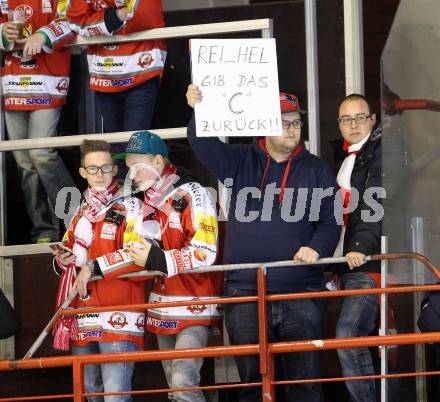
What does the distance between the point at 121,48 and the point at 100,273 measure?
6.26 feet

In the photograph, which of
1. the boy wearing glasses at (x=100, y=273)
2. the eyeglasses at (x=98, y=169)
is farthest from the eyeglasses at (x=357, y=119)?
the eyeglasses at (x=98, y=169)

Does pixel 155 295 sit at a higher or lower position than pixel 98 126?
lower

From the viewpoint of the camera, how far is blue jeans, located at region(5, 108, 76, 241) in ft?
24.0

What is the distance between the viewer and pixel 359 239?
583cm

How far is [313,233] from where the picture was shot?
5.93m

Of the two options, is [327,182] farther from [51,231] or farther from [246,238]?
[51,231]

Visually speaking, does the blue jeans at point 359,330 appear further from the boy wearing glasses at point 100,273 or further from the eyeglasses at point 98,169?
the eyeglasses at point 98,169

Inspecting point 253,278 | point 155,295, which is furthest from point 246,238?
point 155,295

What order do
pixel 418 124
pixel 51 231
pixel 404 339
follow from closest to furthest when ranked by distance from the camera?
pixel 404 339 < pixel 418 124 < pixel 51 231

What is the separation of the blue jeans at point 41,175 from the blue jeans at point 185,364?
1640mm

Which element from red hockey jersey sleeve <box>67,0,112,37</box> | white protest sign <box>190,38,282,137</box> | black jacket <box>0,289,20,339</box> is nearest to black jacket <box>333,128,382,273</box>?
white protest sign <box>190,38,282,137</box>

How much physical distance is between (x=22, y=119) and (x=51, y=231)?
0.77 m

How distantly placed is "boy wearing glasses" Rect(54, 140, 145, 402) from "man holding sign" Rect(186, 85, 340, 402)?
20.7 inches

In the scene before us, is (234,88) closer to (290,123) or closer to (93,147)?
(290,123)
